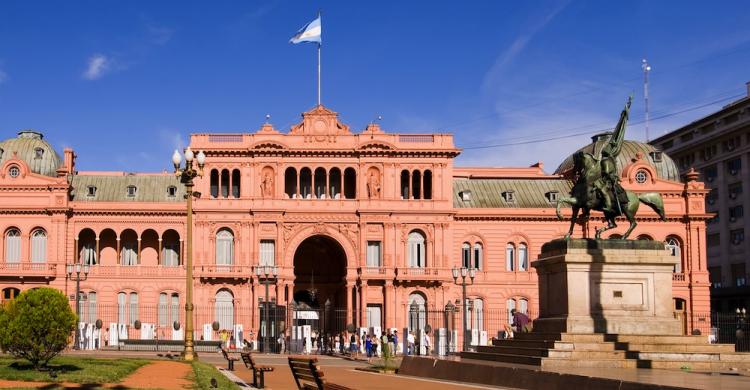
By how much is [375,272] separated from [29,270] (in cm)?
2515

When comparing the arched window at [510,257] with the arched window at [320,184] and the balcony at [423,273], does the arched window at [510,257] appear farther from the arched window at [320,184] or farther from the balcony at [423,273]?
the arched window at [320,184]

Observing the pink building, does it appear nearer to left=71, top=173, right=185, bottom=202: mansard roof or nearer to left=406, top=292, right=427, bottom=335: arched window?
left=406, top=292, right=427, bottom=335: arched window

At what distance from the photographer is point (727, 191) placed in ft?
302

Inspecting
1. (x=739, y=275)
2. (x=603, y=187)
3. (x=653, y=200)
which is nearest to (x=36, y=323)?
(x=603, y=187)

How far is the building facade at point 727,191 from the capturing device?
88.4 meters

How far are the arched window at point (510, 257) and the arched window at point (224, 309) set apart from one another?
21.0 m

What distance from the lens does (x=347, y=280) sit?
68750mm

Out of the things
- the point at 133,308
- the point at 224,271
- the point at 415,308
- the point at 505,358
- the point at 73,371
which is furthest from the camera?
the point at 133,308

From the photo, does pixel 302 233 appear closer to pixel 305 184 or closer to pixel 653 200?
pixel 305 184

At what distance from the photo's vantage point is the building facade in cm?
8844

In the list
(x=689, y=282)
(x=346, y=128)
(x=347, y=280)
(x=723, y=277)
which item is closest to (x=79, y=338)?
(x=347, y=280)

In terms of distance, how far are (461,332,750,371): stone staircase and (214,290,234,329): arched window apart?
44031 millimetres

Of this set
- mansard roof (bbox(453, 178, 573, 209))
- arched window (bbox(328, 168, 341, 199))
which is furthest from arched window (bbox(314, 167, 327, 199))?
mansard roof (bbox(453, 178, 573, 209))

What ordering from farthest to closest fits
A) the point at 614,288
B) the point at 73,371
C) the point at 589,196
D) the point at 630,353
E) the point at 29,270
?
the point at 29,270
the point at 589,196
the point at 614,288
the point at 73,371
the point at 630,353
